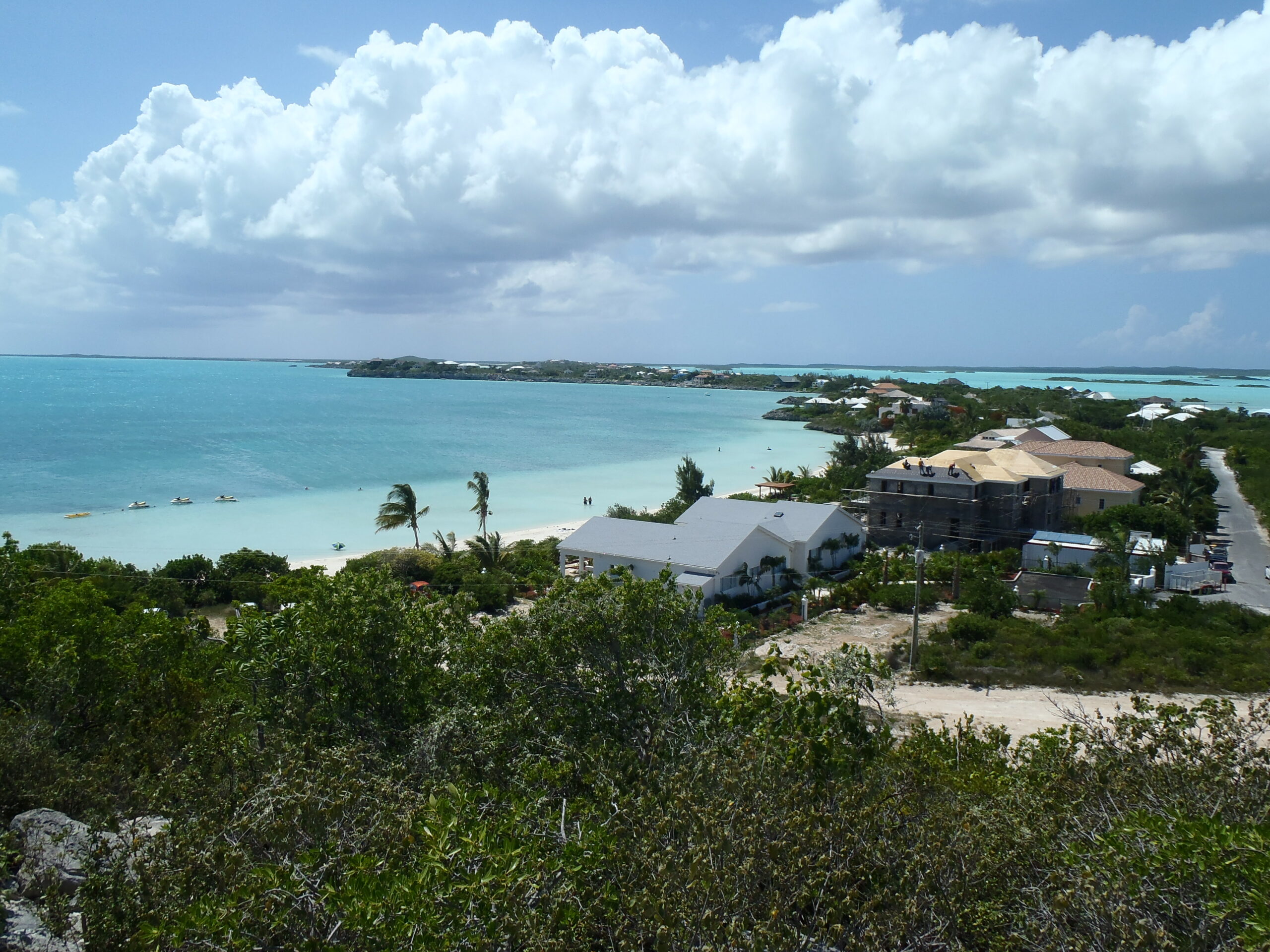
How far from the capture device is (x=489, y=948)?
165 inches

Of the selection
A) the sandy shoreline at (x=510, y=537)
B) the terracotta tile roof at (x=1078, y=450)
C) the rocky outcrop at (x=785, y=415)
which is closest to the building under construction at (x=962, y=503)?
the terracotta tile roof at (x=1078, y=450)

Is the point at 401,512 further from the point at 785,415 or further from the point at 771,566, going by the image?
the point at 785,415

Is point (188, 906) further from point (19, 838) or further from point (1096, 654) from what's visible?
point (1096, 654)

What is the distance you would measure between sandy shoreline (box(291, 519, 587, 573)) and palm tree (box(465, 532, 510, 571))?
5165 mm

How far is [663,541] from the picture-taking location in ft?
94.9

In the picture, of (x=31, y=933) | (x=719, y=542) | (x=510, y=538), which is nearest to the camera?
(x=31, y=933)

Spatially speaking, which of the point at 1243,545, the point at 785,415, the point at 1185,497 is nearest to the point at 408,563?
the point at 1243,545

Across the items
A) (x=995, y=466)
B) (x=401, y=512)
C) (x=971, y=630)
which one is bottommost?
(x=971, y=630)

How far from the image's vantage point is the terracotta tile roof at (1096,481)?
39.8m

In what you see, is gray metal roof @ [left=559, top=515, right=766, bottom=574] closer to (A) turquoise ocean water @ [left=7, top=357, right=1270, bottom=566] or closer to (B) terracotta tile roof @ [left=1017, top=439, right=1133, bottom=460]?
(A) turquoise ocean water @ [left=7, top=357, right=1270, bottom=566]

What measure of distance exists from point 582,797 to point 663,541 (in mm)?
21973

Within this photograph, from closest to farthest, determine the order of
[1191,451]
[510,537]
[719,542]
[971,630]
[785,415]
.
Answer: [971,630] < [719,542] < [510,537] < [1191,451] < [785,415]

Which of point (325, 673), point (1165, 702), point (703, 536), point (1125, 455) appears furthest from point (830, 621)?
point (1125, 455)

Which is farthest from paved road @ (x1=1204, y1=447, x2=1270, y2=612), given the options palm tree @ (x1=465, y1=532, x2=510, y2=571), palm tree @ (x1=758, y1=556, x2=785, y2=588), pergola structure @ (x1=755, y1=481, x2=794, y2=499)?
palm tree @ (x1=465, y1=532, x2=510, y2=571)
